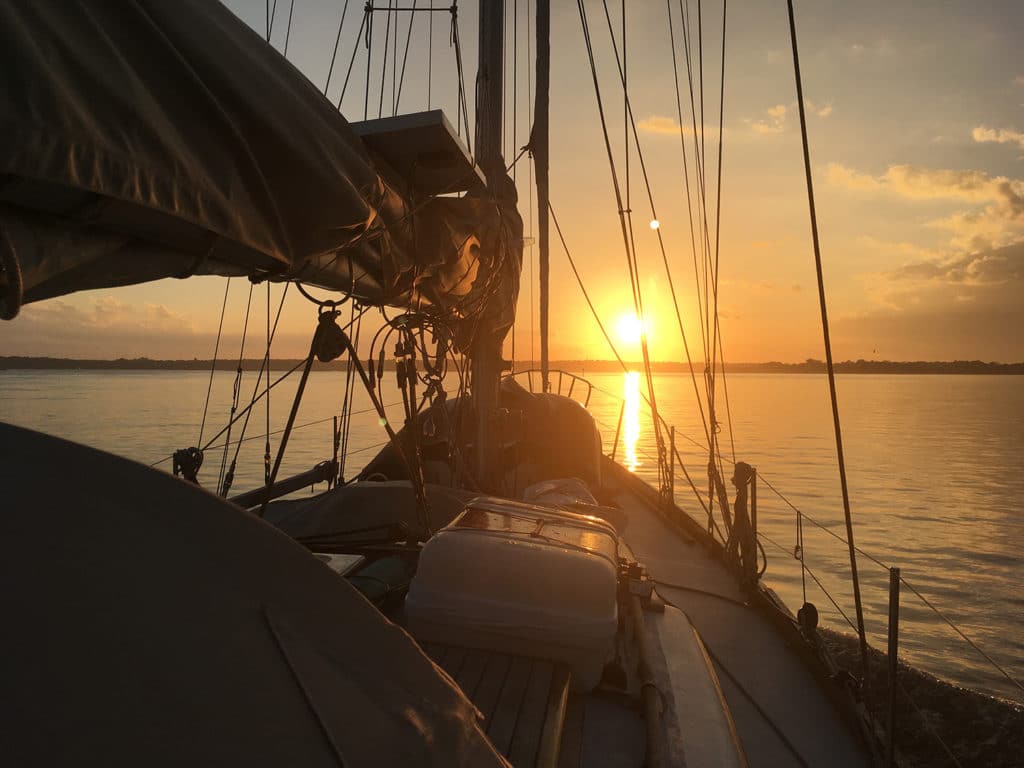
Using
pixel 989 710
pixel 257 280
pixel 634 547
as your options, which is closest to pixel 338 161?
pixel 257 280

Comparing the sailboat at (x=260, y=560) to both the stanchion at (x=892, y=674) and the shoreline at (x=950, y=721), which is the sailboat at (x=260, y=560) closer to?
the stanchion at (x=892, y=674)

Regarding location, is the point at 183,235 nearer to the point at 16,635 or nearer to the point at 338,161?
the point at 338,161

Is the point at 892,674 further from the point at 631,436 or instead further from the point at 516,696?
the point at 631,436

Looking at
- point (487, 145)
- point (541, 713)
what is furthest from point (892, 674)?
point (487, 145)

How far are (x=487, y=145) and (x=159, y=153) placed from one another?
196 inches

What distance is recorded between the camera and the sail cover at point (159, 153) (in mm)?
1167

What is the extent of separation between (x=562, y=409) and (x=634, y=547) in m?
2.15

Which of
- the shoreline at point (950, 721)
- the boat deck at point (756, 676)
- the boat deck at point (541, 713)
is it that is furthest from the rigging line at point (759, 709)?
the shoreline at point (950, 721)

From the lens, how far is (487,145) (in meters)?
6.03

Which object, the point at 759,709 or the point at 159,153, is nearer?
the point at 159,153

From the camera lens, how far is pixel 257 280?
2326mm

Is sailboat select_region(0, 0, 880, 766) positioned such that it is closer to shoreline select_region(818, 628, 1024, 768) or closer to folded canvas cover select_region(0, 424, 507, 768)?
folded canvas cover select_region(0, 424, 507, 768)

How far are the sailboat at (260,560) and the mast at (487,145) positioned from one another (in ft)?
7.42

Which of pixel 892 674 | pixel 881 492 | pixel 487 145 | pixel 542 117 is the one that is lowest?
pixel 881 492
